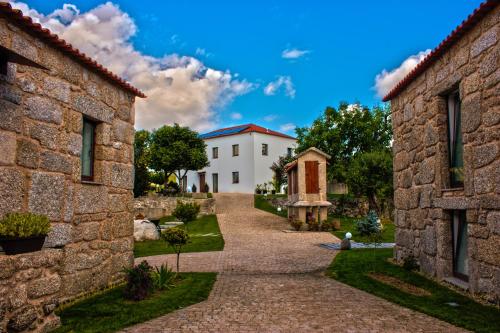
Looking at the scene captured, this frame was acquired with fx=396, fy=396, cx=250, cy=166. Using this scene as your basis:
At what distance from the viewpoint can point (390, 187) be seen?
25562 millimetres

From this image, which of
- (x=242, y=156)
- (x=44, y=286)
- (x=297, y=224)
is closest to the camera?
(x=44, y=286)

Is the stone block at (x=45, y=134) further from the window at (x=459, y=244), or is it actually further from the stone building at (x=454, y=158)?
the window at (x=459, y=244)

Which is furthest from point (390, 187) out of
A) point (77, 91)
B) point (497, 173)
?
point (77, 91)

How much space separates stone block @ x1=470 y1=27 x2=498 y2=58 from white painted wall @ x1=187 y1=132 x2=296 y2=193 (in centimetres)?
3361

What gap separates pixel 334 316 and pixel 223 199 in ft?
92.2

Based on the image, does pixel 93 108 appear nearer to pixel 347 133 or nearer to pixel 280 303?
pixel 280 303

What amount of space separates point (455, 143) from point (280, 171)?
30.3m

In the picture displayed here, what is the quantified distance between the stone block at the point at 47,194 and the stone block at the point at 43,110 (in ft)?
2.83

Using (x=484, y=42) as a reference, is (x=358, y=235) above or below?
below

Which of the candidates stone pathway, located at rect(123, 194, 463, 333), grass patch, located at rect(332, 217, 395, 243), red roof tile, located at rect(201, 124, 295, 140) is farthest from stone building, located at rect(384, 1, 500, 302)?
red roof tile, located at rect(201, 124, 295, 140)

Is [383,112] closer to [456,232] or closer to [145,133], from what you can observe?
[145,133]

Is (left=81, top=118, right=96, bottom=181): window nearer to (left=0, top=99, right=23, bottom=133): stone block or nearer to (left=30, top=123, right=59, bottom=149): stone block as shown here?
(left=30, top=123, right=59, bottom=149): stone block

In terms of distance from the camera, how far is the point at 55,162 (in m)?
6.32

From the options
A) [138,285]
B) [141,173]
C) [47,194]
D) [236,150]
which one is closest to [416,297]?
[138,285]
